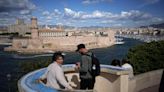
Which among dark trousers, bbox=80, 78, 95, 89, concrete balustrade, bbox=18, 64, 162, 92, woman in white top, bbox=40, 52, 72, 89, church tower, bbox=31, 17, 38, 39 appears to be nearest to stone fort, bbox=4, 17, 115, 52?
church tower, bbox=31, 17, 38, 39

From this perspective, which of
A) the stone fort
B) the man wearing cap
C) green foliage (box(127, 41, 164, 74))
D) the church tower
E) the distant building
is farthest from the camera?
the distant building

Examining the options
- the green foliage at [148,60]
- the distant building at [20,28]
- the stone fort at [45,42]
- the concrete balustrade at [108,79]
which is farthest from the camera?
the distant building at [20,28]

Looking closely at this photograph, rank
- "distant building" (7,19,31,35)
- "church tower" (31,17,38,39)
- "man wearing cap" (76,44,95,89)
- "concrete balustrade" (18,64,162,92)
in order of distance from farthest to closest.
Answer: "distant building" (7,19,31,35), "church tower" (31,17,38,39), "concrete balustrade" (18,64,162,92), "man wearing cap" (76,44,95,89)

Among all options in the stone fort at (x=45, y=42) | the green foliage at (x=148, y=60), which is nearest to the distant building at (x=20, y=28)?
the stone fort at (x=45, y=42)

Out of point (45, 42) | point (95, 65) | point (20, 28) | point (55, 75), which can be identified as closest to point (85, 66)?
point (95, 65)

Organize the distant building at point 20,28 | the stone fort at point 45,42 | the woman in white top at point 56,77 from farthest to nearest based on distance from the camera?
1. the distant building at point 20,28
2. the stone fort at point 45,42
3. the woman in white top at point 56,77

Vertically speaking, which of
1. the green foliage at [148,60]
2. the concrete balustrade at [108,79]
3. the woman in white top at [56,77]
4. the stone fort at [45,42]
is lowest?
the stone fort at [45,42]

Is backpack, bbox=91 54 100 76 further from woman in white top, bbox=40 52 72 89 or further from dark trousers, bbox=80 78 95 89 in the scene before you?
woman in white top, bbox=40 52 72 89

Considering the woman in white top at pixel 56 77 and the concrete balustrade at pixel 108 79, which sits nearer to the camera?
the woman in white top at pixel 56 77

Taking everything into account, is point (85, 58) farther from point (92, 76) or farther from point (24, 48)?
point (24, 48)

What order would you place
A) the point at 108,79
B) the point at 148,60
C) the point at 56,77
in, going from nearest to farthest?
the point at 56,77 → the point at 108,79 → the point at 148,60

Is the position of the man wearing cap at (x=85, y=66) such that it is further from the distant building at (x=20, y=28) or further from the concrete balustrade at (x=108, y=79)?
the distant building at (x=20, y=28)

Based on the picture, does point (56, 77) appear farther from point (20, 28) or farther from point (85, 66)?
point (20, 28)

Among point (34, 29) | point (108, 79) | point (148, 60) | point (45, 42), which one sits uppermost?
point (108, 79)
